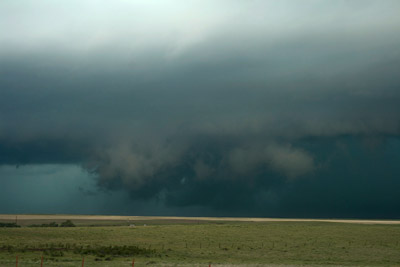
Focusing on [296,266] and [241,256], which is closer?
[296,266]

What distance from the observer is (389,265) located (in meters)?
47.0

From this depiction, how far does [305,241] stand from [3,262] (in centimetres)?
4928

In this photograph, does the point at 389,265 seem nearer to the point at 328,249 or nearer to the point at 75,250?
the point at 328,249

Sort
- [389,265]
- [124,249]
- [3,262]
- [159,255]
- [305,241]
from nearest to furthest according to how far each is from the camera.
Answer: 1. [3,262]
2. [389,265]
3. [159,255]
4. [124,249]
5. [305,241]

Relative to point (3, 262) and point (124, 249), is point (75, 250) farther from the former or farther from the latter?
point (3, 262)

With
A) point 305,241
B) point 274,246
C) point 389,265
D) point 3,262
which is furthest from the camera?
point 305,241

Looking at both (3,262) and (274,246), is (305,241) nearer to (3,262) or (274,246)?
(274,246)

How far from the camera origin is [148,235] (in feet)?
289

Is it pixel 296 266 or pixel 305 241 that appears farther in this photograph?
pixel 305 241

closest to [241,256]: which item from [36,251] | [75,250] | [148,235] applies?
[75,250]

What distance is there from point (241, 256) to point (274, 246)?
1379 cm

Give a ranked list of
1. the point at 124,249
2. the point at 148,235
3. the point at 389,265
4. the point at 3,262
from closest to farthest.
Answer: the point at 3,262 < the point at 389,265 < the point at 124,249 < the point at 148,235

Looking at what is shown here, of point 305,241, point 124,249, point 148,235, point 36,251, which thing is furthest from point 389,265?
point 148,235

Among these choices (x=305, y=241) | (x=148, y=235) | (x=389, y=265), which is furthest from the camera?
(x=148, y=235)
